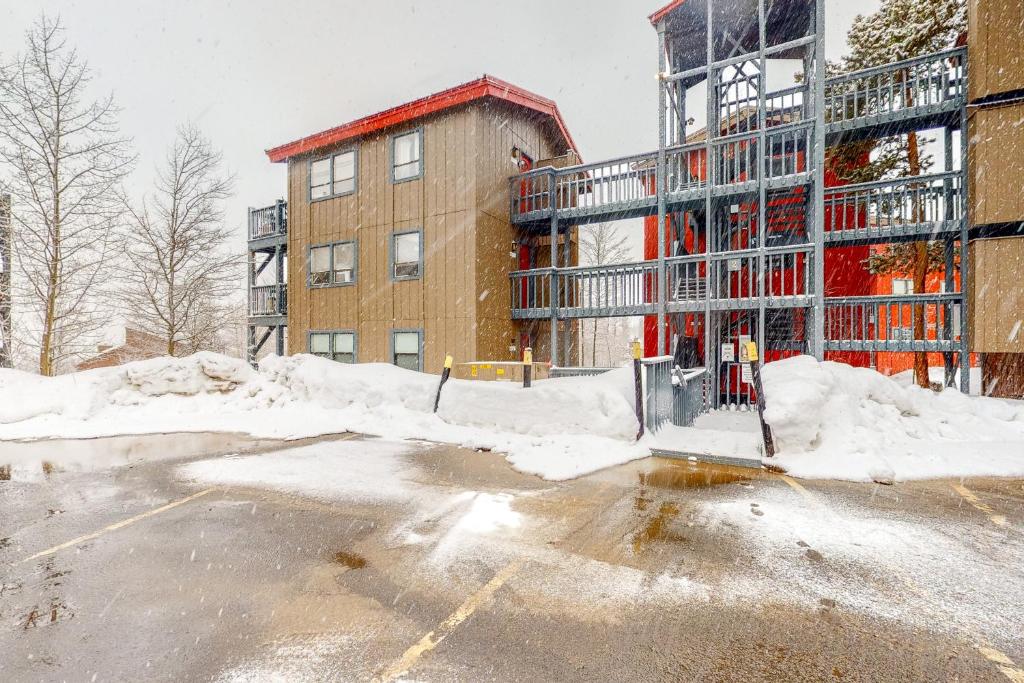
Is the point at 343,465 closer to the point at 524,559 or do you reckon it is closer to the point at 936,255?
the point at 524,559

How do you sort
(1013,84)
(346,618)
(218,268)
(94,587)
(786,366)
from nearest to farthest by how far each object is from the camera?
(346,618) → (94,587) → (786,366) → (1013,84) → (218,268)

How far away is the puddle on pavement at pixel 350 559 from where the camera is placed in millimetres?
3424

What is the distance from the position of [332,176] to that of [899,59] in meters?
16.8

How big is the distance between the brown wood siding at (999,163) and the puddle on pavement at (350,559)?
13.4m

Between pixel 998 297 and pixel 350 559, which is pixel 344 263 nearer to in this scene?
pixel 350 559

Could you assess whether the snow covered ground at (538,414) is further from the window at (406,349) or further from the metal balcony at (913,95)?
the metal balcony at (913,95)

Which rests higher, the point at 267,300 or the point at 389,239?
the point at 389,239

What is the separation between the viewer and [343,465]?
243 inches

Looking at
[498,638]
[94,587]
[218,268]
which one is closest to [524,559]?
[498,638]

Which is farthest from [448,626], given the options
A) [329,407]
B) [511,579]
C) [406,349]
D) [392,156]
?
[392,156]

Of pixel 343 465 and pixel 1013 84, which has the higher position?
pixel 1013 84

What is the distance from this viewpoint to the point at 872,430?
6496mm

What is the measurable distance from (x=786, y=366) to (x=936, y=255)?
10630 mm

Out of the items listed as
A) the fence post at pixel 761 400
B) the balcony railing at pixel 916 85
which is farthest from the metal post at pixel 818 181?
the fence post at pixel 761 400
